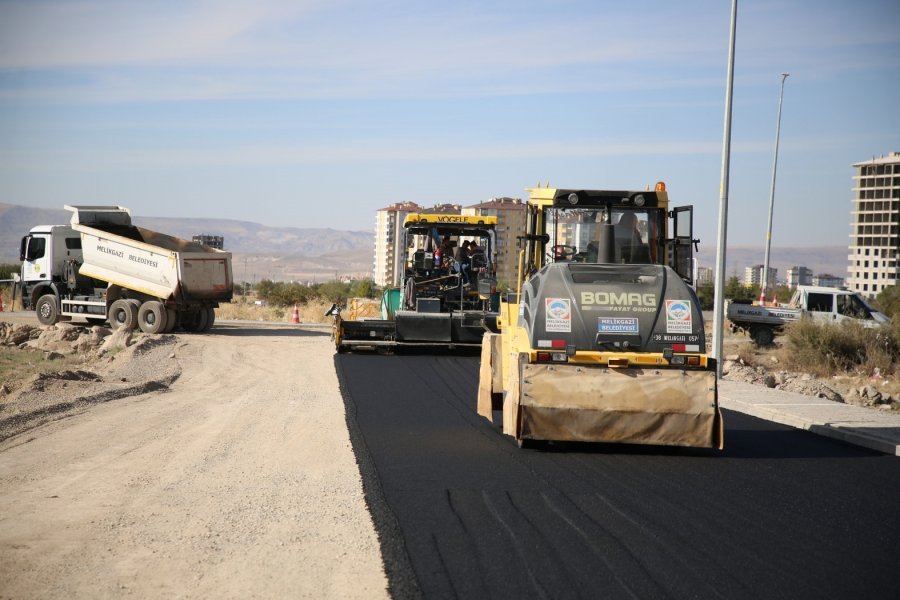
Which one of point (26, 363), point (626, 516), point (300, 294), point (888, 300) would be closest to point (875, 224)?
point (888, 300)

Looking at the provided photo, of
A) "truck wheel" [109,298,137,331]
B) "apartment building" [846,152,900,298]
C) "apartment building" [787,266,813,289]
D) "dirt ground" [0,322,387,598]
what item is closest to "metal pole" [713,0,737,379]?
"dirt ground" [0,322,387,598]

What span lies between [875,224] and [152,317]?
11417cm

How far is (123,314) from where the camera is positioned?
26.1 meters

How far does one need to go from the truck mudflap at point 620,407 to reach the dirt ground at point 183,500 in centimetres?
195

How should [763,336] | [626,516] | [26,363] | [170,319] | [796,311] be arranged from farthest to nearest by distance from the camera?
[763,336] → [796,311] → [170,319] → [26,363] → [626,516]

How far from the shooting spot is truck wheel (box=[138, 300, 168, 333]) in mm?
25422

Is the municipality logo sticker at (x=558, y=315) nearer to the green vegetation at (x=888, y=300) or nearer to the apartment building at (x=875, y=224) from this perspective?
the green vegetation at (x=888, y=300)

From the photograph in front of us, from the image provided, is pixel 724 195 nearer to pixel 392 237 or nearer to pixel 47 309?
pixel 392 237

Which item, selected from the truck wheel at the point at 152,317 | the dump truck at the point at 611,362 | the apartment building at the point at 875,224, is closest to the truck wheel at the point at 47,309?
the truck wheel at the point at 152,317

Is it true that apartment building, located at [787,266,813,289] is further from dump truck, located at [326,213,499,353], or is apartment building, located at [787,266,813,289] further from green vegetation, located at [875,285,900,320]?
dump truck, located at [326,213,499,353]

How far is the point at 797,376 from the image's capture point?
24.0 metres

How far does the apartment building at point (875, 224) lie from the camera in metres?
118

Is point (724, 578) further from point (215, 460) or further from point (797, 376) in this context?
point (797, 376)

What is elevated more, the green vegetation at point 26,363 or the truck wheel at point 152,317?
the truck wheel at point 152,317
